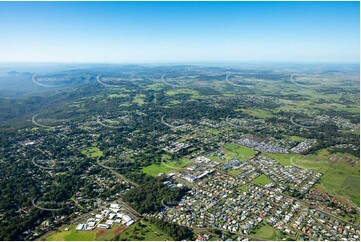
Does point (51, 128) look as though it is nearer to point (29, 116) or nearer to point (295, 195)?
point (29, 116)

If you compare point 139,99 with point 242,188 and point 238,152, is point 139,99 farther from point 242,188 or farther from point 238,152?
point 242,188

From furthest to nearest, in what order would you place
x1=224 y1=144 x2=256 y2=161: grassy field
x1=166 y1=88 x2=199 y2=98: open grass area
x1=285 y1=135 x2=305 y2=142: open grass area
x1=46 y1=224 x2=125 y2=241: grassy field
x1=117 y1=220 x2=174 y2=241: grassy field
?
x1=166 y1=88 x2=199 y2=98: open grass area, x1=285 y1=135 x2=305 y2=142: open grass area, x1=224 y1=144 x2=256 y2=161: grassy field, x1=46 y1=224 x2=125 y2=241: grassy field, x1=117 y1=220 x2=174 y2=241: grassy field

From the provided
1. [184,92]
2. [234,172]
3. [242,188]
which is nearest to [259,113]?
[184,92]

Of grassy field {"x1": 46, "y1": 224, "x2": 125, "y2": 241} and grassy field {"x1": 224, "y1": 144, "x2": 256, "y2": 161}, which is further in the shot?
grassy field {"x1": 224, "y1": 144, "x2": 256, "y2": 161}

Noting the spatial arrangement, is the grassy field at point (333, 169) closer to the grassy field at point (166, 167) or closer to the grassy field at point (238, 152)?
the grassy field at point (238, 152)

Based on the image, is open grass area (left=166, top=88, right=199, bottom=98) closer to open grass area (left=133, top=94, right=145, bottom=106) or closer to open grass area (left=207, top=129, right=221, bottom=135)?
open grass area (left=133, top=94, right=145, bottom=106)

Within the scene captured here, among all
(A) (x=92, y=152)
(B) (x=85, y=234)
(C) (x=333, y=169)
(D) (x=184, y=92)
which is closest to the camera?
(B) (x=85, y=234)

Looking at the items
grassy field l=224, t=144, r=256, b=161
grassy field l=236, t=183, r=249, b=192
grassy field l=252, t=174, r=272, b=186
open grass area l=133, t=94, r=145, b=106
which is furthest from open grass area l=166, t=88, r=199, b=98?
grassy field l=236, t=183, r=249, b=192
